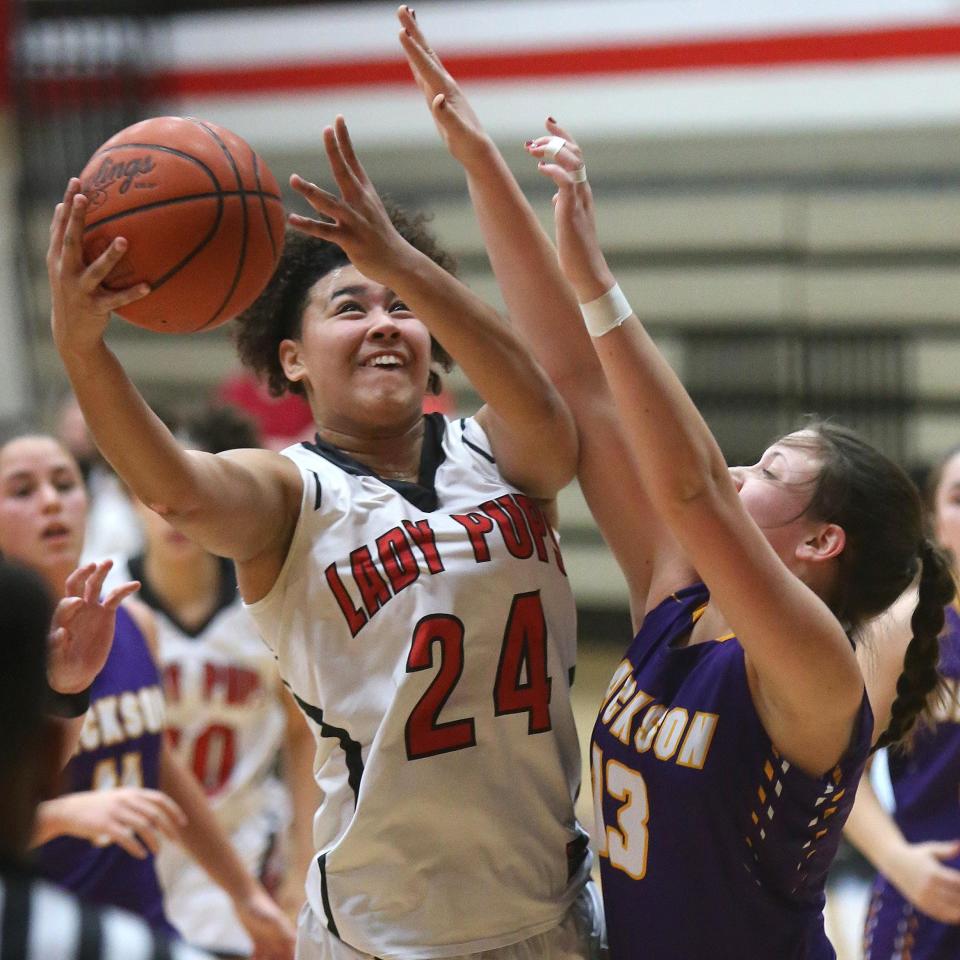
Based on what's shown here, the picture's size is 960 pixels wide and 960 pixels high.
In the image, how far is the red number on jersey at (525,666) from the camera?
8.38 feet

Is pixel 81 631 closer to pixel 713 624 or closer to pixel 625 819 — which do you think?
pixel 625 819

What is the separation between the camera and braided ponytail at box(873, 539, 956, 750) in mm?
2689

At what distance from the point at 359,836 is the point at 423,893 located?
149mm

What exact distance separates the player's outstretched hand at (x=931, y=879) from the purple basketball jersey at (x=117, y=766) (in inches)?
73.2

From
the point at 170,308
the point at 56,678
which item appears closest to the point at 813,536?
the point at 170,308

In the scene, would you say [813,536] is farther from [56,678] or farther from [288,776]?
[288,776]

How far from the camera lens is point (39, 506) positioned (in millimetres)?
3789

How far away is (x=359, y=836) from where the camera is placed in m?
2.53

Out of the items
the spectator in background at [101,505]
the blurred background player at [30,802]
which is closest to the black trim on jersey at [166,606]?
the spectator in background at [101,505]

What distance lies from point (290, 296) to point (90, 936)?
5.50ft

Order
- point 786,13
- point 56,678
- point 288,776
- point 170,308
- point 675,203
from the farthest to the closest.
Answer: point 675,203 < point 786,13 < point 288,776 < point 56,678 < point 170,308

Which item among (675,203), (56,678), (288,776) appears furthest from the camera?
(675,203)

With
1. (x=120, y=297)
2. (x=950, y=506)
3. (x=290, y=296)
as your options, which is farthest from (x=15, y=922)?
(x=950, y=506)

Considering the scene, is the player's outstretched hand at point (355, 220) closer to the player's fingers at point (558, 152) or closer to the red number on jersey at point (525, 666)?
the player's fingers at point (558, 152)
